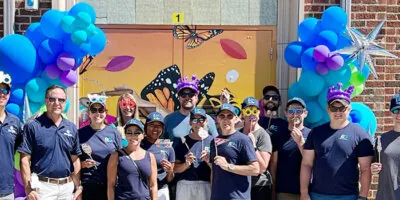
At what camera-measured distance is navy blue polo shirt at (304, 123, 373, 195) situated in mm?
5645

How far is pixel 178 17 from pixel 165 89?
98 cm

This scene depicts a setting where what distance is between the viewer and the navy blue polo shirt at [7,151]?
18.0 ft

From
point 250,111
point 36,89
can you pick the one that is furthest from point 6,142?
point 250,111

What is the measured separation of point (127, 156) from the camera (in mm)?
5641

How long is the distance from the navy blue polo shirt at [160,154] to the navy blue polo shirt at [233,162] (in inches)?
20.4

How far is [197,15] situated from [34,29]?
2334 millimetres

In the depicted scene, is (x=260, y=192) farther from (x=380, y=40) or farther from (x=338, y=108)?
(x=380, y=40)

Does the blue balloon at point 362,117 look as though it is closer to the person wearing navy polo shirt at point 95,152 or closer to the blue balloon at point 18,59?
the person wearing navy polo shirt at point 95,152

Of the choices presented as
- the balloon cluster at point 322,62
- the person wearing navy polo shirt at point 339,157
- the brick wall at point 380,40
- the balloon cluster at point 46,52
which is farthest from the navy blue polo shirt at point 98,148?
the brick wall at point 380,40

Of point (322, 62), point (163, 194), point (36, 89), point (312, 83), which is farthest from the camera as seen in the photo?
point (312, 83)

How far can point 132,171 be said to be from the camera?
5.57m

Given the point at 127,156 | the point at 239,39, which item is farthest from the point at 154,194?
the point at 239,39

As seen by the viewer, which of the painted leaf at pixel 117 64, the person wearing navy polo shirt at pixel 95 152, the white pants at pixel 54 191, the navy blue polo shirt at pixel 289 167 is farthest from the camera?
the painted leaf at pixel 117 64

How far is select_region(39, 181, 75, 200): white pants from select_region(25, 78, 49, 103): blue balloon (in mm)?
1184
